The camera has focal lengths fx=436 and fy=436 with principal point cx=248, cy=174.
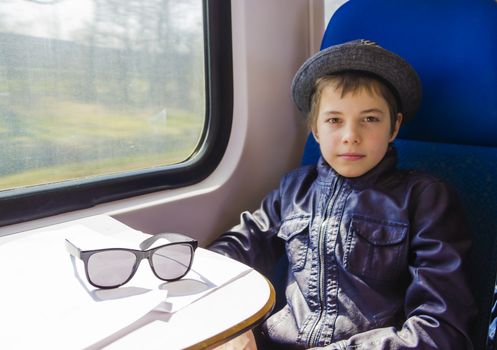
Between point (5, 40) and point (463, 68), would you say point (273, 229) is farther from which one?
point (5, 40)

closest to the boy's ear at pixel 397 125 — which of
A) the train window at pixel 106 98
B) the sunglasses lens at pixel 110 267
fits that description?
the train window at pixel 106 98

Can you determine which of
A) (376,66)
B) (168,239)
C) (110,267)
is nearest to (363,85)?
(376,66)

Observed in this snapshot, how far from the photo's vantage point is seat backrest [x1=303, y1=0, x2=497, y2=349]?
3.43 feet

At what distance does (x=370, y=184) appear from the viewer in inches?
43.3

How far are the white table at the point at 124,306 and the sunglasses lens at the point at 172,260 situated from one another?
0.06ft

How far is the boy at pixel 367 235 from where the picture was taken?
92cm

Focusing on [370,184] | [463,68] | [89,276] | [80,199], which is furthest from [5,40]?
[463,68]

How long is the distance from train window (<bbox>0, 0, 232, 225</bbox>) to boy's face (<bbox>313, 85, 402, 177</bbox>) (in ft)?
1.65

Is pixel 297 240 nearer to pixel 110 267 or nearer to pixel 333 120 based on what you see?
pixel 333 120

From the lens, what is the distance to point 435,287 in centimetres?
92

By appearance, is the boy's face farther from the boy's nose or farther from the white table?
the white table

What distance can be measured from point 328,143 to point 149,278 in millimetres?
600

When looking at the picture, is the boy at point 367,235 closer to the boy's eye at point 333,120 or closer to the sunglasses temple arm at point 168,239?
the boy's eye at point 333,120

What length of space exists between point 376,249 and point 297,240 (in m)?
0.22
